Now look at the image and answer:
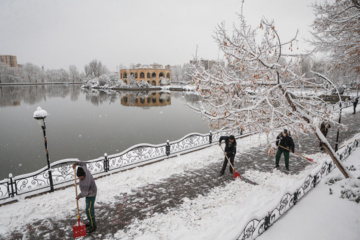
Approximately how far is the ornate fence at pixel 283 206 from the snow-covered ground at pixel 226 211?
0.12 meters

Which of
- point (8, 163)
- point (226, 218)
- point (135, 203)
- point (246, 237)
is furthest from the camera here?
point (8, 163)

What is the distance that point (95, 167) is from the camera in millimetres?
8719

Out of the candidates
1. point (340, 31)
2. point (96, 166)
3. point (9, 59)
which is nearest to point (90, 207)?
point (96, 166)

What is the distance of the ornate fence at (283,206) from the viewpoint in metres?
4.00

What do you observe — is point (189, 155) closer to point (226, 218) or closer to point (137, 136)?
point (226, 218)

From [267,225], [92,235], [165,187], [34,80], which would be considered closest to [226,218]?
[267,225]

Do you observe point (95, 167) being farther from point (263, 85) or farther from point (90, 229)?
point (263, 85)

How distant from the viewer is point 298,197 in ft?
18.2

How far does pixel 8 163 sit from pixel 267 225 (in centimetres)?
1470

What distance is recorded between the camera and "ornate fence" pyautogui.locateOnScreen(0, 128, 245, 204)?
21.7ft

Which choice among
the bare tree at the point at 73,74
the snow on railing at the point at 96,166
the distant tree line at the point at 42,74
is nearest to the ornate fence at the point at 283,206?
the snow on railing at the point at 96,166

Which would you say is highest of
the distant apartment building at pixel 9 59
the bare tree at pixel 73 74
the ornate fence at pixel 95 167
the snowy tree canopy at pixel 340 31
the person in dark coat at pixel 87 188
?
the distant apartment building at pixel 9 59

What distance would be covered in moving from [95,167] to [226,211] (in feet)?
19.7

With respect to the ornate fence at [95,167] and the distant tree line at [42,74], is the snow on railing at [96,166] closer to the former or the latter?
the ornate fence at [95,167]
